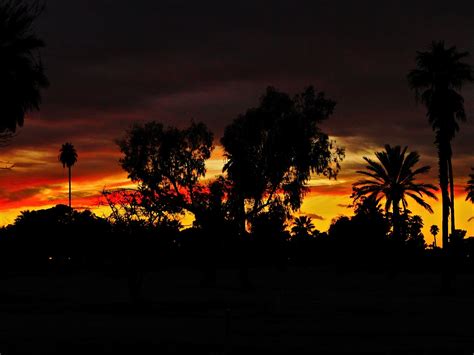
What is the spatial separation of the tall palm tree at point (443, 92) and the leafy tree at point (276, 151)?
11.2 m

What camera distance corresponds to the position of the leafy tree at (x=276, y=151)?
64125 mm

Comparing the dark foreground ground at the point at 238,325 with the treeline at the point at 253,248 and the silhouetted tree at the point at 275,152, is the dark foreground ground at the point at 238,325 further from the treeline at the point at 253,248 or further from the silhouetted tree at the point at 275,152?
the treeline at the point at 253,248

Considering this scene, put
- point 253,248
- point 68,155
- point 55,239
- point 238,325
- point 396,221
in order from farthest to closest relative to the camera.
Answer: point 68,155 < point 55,239 < point 253,248 < point 396,221 < point 238,325

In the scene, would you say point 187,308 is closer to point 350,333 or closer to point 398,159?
point 350,333

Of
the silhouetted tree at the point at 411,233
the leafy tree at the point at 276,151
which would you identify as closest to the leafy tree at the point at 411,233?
the silhouetted tree at the point at 411,233

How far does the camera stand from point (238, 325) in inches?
1234

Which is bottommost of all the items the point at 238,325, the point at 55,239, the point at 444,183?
the point at 238,325

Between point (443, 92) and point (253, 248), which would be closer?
point (443, 92)

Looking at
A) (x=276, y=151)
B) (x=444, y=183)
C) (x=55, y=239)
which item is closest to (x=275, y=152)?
(x=276, y=151)

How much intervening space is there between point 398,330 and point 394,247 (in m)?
50.9

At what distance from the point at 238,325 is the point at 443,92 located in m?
29.4

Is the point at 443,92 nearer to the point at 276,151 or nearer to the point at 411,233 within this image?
the point at 276,151

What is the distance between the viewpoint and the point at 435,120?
180 feet

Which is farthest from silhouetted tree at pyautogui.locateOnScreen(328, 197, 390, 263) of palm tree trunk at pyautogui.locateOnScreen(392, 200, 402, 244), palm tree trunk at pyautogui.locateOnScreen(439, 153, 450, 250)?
palm tree trunk at pyautogui.locateOnScreen(439, 153, 450, 250)
